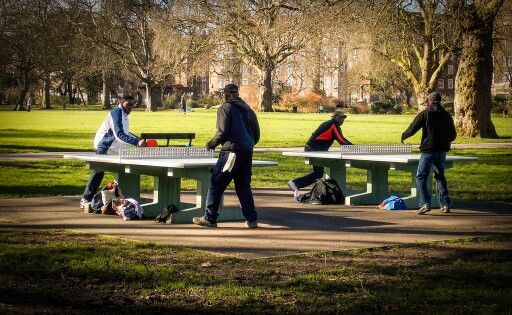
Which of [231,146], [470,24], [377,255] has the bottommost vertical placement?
[377,255]

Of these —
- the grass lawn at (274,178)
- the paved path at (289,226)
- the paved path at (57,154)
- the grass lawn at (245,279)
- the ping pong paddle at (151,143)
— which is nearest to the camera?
the grass lawn at (245,279)

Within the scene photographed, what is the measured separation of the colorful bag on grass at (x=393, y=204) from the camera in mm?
16203

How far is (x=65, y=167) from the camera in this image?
2544 cm

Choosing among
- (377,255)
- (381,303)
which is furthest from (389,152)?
(381,303)

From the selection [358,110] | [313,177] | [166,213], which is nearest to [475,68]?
[313,177]

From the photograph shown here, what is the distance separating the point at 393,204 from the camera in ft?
53.2

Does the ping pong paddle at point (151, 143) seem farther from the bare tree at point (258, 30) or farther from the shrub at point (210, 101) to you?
the shrub at point (210, 101)

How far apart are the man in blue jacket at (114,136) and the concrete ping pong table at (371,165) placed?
3.30 meters

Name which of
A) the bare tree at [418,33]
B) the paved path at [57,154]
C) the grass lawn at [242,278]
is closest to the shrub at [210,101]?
the bare tree at [418,33]

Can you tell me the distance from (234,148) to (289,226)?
1.40m

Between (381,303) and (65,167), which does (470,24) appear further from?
(381,303)

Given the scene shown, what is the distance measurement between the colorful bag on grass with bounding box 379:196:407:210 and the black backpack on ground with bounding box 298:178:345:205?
87 cm

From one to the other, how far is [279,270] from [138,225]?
4.21 meters

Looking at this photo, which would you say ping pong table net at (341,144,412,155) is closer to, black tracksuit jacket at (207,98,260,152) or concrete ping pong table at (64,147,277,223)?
concrete ping pong table at (64,147,277,223)
